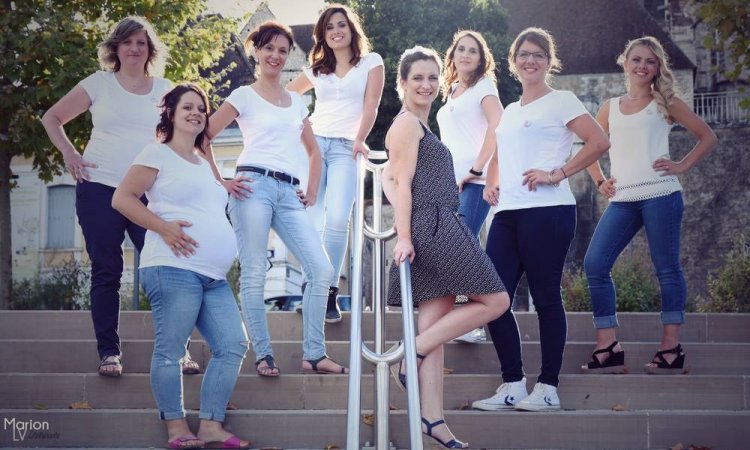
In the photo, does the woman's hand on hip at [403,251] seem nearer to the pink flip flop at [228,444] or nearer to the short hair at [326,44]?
the pink flip flop at [228,444]

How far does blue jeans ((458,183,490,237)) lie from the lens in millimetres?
7125

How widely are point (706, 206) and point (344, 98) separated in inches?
1112

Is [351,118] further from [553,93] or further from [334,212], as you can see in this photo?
[553,93]

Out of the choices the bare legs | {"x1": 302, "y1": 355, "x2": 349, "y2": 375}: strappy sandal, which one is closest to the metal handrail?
the bare legs

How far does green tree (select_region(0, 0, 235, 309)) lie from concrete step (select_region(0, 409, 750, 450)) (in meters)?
9.66

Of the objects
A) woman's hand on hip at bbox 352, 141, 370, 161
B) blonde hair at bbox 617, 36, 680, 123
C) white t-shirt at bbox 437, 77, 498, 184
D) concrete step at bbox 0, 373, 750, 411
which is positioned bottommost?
concrete step at bbox 0, 373, 750, 411

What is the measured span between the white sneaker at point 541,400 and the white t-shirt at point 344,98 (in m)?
2.20

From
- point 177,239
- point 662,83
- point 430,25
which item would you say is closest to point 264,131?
point 177,239

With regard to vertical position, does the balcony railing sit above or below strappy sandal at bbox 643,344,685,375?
above

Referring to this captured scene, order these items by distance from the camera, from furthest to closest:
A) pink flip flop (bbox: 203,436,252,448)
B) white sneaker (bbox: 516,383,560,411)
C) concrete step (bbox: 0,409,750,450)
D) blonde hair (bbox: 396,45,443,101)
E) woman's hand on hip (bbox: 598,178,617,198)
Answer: woman's hand on hip (bbox: 598,178,617,198), white sneaker (bbox: 516,383,560,411), concrete step (bbox: 0,409,750,450), pink flip flop (bbox: 203,436,252,448), blonde hair (bbox: 396,45,443,101)

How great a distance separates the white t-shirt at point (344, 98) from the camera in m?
7.22

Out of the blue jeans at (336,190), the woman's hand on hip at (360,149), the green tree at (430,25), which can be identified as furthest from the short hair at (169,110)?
the green tree at (430,25)

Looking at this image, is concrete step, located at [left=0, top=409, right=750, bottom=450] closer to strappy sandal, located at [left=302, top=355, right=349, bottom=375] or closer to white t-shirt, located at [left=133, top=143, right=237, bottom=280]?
strappy sandal, located at [left=302, top=355, right=349, bottom=375]

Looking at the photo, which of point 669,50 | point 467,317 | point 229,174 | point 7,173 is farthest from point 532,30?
point 669,50
